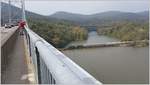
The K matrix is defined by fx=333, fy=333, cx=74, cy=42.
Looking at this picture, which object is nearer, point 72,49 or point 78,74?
point 78,74

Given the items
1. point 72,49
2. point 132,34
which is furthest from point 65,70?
point 132,34

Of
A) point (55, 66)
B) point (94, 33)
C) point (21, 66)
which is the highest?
point (55, 66)

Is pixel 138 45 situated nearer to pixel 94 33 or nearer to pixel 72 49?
pixel 72 49

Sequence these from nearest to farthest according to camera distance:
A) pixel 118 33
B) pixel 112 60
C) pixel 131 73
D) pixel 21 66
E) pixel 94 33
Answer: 1. pixel 21 66
2. pixel 131 73
3. pixel 112 60
4. pixel 118 33
5. pixel 94 33

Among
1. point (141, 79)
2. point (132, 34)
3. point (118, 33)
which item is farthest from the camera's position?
point (118, 33)

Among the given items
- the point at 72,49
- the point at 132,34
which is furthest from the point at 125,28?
the point at 72,49

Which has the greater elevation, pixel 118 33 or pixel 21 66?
pixel 21 66

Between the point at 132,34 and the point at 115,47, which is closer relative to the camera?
the point at 115,47

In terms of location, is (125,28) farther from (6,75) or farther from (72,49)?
(6,75)

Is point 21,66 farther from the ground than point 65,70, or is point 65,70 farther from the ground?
point 65,70
